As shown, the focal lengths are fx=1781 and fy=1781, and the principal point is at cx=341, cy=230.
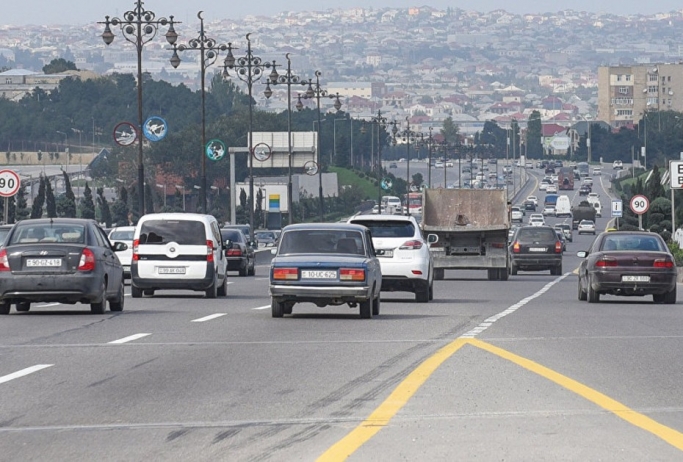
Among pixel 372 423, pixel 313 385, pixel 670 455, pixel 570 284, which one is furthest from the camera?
pixel 570 284

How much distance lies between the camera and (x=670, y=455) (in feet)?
36.8

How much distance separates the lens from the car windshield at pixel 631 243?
32.2 m

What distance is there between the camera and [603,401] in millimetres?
14227

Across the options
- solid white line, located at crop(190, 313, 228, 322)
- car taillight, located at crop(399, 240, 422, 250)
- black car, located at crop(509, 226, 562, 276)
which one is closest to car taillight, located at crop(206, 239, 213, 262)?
car taillight, located at crop(399, 240, 422, 250)

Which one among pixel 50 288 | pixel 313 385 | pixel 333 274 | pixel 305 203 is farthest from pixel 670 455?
pixel 305 203

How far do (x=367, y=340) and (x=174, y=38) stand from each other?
129ft

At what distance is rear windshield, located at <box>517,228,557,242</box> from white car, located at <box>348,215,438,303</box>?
22.0 m

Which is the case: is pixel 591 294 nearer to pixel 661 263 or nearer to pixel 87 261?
pixel 661 263

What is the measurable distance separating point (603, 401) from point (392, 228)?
18.3 metres

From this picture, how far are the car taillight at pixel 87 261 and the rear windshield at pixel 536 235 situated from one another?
97.3ft

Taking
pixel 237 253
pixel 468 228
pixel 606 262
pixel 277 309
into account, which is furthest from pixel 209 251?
pixel 237 253

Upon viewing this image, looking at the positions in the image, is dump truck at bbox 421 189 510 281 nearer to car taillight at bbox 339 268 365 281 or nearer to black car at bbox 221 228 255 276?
black car at bbox 221 228 255 276

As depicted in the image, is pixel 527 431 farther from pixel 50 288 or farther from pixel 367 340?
pixel 50 288

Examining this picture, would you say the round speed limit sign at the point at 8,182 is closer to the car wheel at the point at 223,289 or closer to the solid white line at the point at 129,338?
the car wheel at the point at 223,289
